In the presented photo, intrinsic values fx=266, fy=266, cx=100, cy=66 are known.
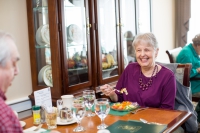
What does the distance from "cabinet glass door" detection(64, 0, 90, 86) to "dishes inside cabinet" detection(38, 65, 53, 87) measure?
0.17m

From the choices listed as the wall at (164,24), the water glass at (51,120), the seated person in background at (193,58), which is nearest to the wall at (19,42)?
the water glass at (51,120)

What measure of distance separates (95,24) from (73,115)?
51.9 inches

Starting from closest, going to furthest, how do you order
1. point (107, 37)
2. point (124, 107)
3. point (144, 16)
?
1. point (124, 107)
2. point (107, 37)
3. point (144, 16)

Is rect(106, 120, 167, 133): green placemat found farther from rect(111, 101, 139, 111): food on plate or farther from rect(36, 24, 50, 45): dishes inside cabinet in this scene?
rect(36, 24, 50, 45): dishes inside cabinet

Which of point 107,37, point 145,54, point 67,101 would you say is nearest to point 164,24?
point 107,37

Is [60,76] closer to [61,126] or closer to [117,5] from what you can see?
[61,126]

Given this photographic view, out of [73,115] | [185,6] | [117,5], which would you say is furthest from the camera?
[185,6]

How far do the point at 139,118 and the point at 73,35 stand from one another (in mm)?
1174

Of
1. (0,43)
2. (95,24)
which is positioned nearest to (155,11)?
(95,24)

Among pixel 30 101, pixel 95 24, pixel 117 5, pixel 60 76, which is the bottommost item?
pixel 30 101

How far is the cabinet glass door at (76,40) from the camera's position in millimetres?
2387

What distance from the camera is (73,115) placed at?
1.46 metres

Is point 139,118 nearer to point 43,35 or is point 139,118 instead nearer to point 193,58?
point 43,35

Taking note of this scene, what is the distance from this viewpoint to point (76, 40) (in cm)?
249
